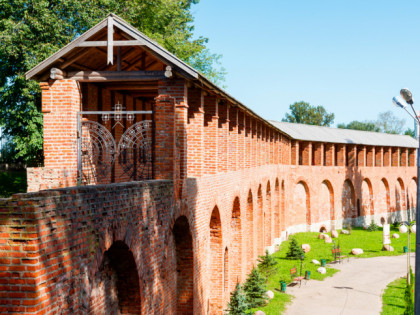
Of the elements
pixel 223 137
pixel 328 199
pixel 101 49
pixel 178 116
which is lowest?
pixel 328 199

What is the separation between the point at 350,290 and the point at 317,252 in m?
6.52

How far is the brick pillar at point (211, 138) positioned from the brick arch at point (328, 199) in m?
22.8

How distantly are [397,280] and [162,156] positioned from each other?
1533cm

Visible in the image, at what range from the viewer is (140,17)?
24844 mm

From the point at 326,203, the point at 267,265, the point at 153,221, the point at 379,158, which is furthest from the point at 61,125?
the point at 379,158

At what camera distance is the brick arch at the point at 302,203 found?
104 ft

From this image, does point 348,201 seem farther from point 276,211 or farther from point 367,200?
point 276,211

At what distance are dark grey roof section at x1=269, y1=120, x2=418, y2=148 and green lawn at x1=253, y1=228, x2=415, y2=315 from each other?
6.80 meters

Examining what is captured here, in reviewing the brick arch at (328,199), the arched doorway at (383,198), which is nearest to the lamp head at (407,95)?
the brick arch at (328,199)

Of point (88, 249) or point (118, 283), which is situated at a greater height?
point (88, 249)

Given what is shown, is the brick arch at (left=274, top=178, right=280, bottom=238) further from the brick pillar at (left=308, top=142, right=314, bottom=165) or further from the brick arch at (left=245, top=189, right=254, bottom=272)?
the brick arch at (left=245, top=189, right=254, bottom=272)

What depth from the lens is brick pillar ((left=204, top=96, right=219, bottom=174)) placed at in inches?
475

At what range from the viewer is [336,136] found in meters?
36.3

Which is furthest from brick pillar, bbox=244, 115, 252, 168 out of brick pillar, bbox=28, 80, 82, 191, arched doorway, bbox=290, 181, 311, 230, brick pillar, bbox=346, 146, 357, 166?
brick pillar, bbox=346, 146, 357, 166
